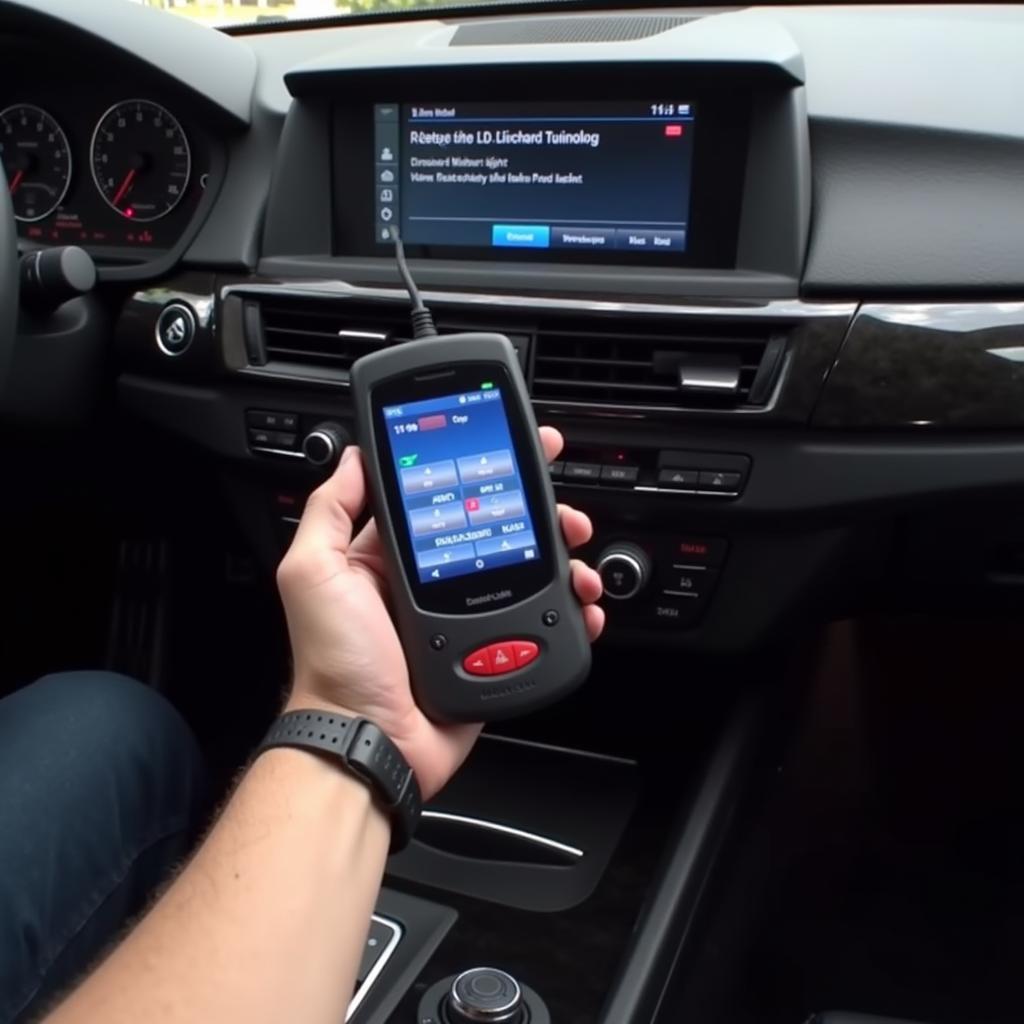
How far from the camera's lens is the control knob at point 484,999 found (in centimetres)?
100

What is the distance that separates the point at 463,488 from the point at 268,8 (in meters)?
0.92

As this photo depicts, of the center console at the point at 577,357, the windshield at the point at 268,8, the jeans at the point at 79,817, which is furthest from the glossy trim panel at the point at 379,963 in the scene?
the windshield at the point at 268,8

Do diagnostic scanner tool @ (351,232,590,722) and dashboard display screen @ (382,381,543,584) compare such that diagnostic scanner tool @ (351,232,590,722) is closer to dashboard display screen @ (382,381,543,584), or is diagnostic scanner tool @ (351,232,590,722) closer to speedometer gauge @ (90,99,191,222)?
dashboard display screen @ (382,381,543,584)

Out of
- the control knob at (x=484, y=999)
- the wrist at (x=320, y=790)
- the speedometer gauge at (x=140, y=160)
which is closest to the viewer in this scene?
the wrist at (x=320, y=790)

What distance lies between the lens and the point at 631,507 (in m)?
1.14

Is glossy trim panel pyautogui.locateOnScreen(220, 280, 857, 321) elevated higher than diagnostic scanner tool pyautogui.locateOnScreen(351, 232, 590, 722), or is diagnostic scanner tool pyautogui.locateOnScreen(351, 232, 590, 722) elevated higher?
glossy trim panel pyautogui.locateOnScreen(220, 280, 857, 321)

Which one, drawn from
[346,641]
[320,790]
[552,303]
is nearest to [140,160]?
[552,303]

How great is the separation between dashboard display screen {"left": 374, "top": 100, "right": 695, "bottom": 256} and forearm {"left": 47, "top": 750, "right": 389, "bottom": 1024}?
23.4 inches

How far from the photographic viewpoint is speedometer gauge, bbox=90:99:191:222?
1363 millimetres

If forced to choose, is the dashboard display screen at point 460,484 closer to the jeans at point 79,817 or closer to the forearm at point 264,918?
the forearm at point 264,918

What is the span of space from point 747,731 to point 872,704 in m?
0.44

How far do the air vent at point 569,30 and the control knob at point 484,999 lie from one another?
2.81ft

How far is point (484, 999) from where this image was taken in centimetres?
101

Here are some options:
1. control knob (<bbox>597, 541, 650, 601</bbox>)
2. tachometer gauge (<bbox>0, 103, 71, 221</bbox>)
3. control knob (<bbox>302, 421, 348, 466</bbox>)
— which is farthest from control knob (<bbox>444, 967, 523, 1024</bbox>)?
tachometer gauge (<bbox>0, 103, 71, 221</bbox>)
